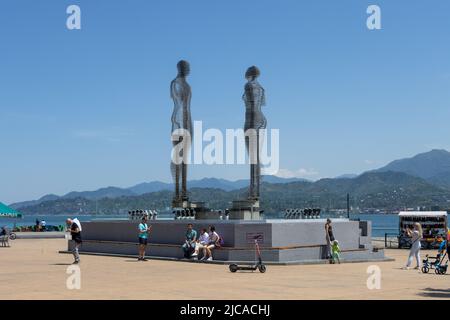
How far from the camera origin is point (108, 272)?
19.0m

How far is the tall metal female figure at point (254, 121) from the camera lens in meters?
28.1

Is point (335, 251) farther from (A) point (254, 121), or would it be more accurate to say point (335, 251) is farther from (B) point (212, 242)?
(A) point (254, 121)

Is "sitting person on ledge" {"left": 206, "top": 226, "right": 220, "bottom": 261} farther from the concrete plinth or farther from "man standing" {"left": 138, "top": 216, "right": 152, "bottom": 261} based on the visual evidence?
"man standing" {"left": 138, "top": 216, "right": 152, "bottom": 261}

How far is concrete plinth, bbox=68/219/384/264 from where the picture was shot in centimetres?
2225

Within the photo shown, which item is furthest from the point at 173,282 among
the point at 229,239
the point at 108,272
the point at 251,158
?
the point at 251,158

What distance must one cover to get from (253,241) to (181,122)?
28.7 feet

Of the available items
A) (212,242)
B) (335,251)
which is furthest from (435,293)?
(212,242)

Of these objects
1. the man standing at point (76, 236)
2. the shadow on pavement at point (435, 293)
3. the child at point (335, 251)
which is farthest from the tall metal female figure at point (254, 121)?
the shadow on pavement at point (435, 293)

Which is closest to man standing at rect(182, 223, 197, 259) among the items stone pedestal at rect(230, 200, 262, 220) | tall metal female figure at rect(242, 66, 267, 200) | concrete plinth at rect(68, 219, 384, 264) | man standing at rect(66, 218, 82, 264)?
concrete plinth at rect(68, 219, 384, 264)

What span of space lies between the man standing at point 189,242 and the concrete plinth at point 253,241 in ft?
2.03

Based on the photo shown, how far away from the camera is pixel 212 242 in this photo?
75.6 ft

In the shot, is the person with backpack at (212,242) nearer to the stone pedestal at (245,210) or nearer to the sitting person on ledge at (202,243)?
the sitting person on ledge at (202,243)
